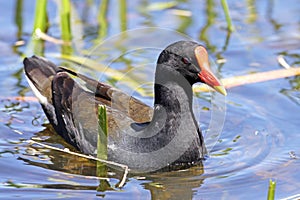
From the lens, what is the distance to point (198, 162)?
5840 millimetres

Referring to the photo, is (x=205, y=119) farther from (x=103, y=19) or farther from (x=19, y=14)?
(x=19, y=14)

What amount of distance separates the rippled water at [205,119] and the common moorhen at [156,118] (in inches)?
5.4

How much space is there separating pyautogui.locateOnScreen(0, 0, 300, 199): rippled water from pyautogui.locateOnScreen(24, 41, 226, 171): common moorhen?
0.14 metres

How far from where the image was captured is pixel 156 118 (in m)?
5.78

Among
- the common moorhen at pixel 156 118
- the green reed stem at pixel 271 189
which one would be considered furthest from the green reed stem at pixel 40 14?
the green reed stem at pixel 271 189

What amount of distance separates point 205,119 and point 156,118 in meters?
1.07

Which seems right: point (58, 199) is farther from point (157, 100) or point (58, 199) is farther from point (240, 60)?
point (240, 60)

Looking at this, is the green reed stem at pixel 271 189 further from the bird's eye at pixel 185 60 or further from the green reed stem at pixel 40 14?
the green reed stem at pixel 40 14

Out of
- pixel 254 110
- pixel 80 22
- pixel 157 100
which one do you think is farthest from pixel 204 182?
pixel 80 22

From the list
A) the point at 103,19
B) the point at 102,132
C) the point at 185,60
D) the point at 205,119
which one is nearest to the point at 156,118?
the point at 185,60

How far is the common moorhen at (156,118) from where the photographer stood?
5.57 metres

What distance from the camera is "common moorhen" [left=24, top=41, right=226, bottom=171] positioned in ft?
18.3

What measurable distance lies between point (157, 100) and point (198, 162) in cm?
59

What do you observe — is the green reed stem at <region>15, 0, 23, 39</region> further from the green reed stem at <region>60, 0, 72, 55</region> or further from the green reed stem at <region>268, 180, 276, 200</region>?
the green reed stem at <region>268, 180, 276, 200</region>
